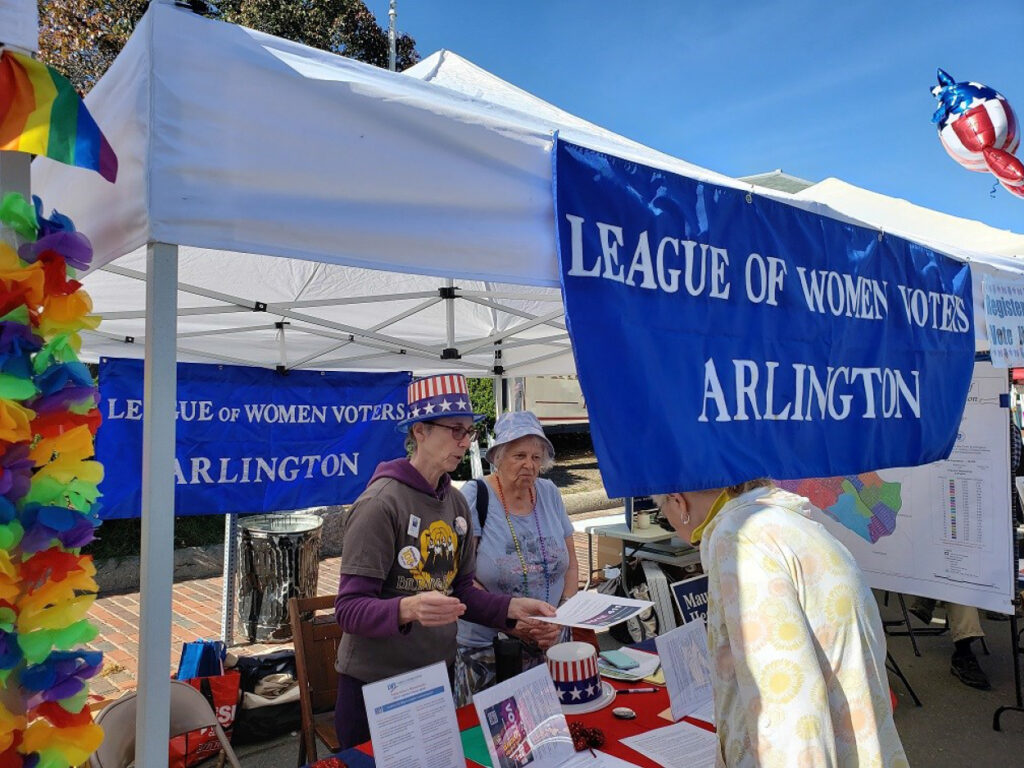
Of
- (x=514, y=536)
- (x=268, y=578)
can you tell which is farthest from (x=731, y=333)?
(x=268, y=578)

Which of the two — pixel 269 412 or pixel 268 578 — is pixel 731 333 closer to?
pixel 269 412

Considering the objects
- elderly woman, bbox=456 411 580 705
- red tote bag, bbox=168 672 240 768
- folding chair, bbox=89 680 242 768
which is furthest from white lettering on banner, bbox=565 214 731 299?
red tote bag, bbox=168 672 240 768

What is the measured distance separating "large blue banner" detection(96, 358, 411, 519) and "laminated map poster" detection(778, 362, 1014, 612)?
3307mm

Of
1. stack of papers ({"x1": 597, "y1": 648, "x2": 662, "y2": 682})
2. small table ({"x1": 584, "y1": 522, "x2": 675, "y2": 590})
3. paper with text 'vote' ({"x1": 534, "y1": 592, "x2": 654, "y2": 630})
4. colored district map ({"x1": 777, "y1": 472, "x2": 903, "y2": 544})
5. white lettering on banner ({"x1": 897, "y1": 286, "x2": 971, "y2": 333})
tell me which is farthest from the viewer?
small table ({"x1": 584, "y1": 522, "x2": 675, "y2": 590})

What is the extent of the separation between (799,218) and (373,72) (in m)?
1.42

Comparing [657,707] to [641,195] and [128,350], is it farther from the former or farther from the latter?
[128,350]

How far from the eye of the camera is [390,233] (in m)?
1.48

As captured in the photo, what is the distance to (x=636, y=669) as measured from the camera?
2.59 meters

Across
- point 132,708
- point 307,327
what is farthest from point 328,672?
point 307,327

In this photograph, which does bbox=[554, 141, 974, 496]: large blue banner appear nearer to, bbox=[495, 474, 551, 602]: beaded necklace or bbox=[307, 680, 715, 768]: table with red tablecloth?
bbox=[307, 680, 715, 768]: table with red tablecloth

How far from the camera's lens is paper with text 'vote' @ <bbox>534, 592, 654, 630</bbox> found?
6.64 ft

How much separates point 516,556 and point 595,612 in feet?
2.70

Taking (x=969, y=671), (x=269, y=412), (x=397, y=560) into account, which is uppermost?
(x=269, y=412)

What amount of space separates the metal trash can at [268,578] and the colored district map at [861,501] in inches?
149
